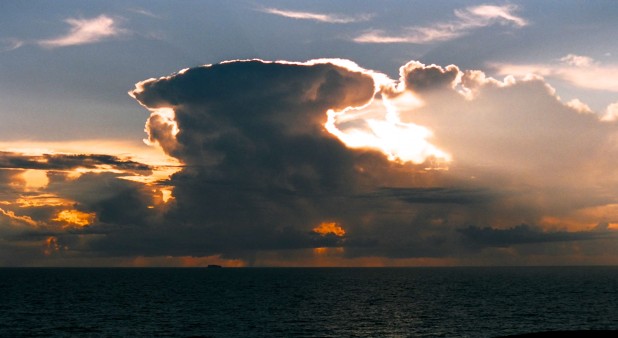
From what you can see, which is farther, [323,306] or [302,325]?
[323,306]

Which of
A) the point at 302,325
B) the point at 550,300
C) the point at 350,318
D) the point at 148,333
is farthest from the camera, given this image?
the point at 550,300

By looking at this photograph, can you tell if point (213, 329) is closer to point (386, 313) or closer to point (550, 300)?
point (386, 313)

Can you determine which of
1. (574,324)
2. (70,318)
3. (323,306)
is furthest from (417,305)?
(70,318)

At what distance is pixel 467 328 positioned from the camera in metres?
106

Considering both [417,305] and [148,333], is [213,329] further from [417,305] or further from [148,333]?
[417,305]

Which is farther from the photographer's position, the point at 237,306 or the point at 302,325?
the point at 237,306

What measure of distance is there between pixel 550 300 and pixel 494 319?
5434 cm

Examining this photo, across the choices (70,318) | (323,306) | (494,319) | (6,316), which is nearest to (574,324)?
(494,319)

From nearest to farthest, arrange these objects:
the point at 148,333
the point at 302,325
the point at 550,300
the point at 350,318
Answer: the point at 148,333 < the point at 302,325 < the point at 350,318 < the point at 550,300

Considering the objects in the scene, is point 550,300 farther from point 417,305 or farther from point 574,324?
point 574,324

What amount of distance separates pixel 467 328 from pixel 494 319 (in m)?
14.8

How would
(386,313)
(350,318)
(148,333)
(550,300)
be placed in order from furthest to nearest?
(550,300), (386,313), (350,318), (148,333)

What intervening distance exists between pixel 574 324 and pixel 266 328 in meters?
50.2

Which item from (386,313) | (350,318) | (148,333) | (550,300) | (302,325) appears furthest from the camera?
(550,300)
